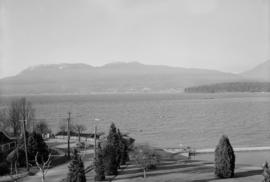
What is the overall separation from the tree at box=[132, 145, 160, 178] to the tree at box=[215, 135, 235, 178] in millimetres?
5643

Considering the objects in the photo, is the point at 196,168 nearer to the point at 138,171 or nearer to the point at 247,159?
the point at 138,171

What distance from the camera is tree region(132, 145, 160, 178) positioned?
27.9 metres

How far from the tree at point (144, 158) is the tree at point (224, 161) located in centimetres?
564

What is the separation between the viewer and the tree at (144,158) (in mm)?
27922

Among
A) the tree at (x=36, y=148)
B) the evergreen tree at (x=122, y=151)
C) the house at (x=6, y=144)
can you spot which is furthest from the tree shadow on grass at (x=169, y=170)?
the house at (x=6, y=144)

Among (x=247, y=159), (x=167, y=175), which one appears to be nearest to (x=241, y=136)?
(x=247, y=159)

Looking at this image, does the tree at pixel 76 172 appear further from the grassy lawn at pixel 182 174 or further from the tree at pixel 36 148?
the tree at pixel 36 148

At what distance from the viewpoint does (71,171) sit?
22.9 meters

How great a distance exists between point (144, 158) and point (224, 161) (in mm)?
6528

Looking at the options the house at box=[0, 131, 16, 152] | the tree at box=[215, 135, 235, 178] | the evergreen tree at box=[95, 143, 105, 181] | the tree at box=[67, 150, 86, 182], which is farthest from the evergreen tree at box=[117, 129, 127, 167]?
the house at box=[0, 131, 16, 152]

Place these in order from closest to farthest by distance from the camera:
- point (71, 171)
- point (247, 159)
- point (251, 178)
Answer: point (71, 171)
point (251, 178)
point (247, 159)

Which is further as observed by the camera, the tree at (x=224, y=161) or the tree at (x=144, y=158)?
the tree at (x=144, y=158)

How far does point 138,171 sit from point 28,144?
13534mm

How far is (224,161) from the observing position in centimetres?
2645
